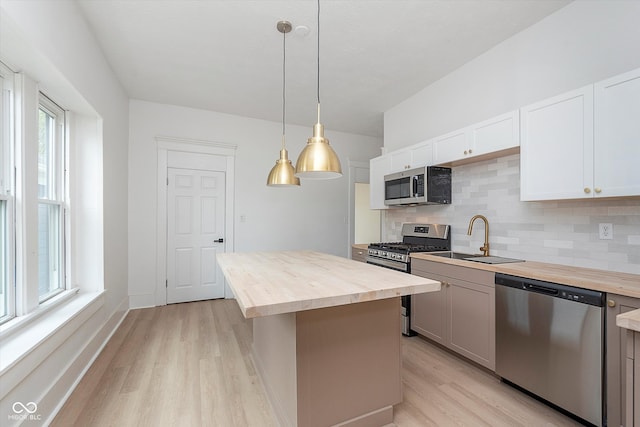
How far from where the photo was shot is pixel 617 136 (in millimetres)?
1728

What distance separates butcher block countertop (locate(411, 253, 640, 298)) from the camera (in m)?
1.54

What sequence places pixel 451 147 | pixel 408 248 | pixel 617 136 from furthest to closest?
1. pixel 408 248
2. pixel 451 147
3. pixel 617 136

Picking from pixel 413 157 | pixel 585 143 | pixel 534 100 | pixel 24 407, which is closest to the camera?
pixel 24 407

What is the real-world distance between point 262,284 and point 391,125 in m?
3.39

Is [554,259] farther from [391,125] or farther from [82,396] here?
[82,396]

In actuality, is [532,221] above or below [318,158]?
below

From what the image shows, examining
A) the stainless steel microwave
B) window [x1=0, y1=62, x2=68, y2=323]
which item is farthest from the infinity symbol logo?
the stainless steel microwave

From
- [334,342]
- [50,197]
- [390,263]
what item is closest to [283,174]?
[334,342]

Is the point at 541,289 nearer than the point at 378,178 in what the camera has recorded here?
Yes

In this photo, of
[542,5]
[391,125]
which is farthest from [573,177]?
[391,125]

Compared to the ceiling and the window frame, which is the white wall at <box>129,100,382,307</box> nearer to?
the ceiling

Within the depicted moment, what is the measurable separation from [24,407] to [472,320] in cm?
288

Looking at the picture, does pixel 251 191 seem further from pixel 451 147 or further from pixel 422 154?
pixel 451 147

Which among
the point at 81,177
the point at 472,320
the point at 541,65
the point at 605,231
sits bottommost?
the point at 472,320
